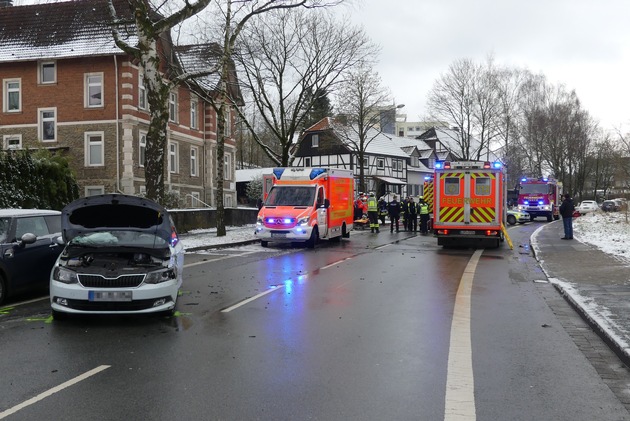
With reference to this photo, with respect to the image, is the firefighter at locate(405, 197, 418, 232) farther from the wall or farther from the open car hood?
the open car hood

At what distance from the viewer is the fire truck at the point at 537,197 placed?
142 ft

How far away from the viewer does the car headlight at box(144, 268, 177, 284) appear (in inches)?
295

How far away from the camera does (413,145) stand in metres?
72.1

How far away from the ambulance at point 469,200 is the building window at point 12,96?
24.8 meters

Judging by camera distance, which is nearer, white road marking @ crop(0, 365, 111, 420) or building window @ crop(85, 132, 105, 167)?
white road marking @ crop(0, 365, 111, 420)

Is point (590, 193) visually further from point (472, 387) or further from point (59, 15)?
point (472, 387)

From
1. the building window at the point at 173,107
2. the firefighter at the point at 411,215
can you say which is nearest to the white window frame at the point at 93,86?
the building window at the point at 173,107

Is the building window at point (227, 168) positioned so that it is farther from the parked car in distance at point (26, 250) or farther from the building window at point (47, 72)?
the parked car in distance at point (26, 250)

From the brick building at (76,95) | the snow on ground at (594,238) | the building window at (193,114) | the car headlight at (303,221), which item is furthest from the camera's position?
the building window at (193,114)

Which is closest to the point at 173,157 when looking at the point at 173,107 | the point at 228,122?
the point at 173,107

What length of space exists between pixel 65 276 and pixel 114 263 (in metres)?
0.61

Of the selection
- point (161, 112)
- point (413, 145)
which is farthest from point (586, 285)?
point (413, 145)

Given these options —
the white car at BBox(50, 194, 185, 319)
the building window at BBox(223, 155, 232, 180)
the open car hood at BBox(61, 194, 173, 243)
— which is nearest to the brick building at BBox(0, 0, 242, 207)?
the building window at BBox(223, 155, 232, 180)

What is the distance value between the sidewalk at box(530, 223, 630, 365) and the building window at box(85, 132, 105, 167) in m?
23.0
